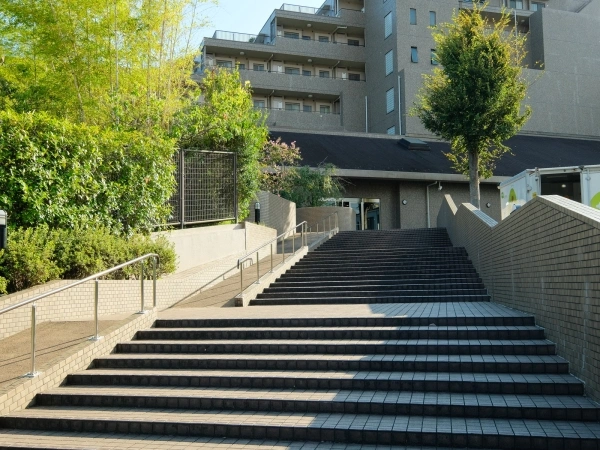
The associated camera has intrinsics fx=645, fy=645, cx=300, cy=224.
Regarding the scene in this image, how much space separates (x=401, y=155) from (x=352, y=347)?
24.5 meters

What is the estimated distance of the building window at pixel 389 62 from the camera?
38.4m

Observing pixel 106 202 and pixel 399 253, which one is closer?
pixel 106 202

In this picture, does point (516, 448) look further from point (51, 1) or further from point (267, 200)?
point (267, 200)

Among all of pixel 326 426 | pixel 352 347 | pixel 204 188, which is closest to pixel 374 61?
pixel 204 188

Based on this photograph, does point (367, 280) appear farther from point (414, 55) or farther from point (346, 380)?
point (414, 55)

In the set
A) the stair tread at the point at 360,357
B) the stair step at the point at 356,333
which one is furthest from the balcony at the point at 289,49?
the stair tread at the point at 360,357

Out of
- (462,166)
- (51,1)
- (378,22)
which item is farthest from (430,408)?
(378,22)

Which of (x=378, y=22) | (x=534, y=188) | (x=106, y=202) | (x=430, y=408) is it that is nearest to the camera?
(x=430, y=408)

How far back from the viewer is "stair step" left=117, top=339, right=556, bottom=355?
7.76 m

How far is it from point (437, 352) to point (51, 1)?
35.9 feet

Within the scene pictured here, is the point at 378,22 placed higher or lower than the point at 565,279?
higher

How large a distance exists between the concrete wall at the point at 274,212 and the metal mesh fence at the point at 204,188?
8.41ft

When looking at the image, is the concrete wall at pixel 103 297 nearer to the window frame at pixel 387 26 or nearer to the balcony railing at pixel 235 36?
the window frame at pixel 387 26

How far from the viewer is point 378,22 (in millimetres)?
40562
